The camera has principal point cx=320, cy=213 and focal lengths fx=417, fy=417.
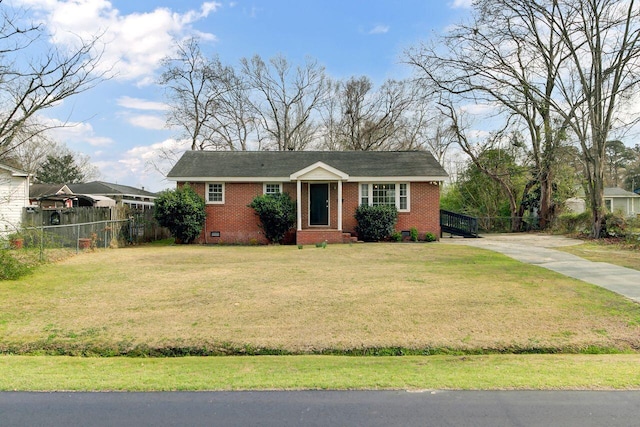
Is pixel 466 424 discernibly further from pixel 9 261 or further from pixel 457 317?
pixel 9 261

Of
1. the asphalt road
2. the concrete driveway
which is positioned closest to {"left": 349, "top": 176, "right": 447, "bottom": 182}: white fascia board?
the concrete driveway

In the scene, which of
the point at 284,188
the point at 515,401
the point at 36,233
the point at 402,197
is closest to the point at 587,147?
the point at 402,197

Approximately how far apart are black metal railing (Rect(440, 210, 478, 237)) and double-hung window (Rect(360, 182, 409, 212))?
15.3ft

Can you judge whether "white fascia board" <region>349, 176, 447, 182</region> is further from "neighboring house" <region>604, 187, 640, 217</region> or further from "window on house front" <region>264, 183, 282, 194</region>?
"neighboring house" <region>604, 187, 640, 217</region>

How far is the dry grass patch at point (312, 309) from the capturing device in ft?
19.9

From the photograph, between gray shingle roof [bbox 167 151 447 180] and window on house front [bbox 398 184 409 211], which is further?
window on house front [bbox 398 184 409 211]

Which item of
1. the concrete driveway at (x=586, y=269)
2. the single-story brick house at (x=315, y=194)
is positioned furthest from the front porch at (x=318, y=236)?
the concrete driveway at (x=586, y=269)

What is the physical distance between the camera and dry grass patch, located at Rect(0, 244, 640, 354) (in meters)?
6.07

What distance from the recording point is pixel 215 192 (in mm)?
20438

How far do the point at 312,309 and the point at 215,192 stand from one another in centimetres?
1411

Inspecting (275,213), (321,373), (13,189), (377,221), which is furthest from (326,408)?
(13,189)

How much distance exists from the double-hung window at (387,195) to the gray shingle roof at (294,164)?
65 centimetres

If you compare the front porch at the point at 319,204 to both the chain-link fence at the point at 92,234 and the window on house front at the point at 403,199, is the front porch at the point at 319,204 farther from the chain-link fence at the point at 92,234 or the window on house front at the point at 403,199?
the chain-link fence at the point at 92,234

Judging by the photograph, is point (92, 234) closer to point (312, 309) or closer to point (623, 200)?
point (312, 309)
